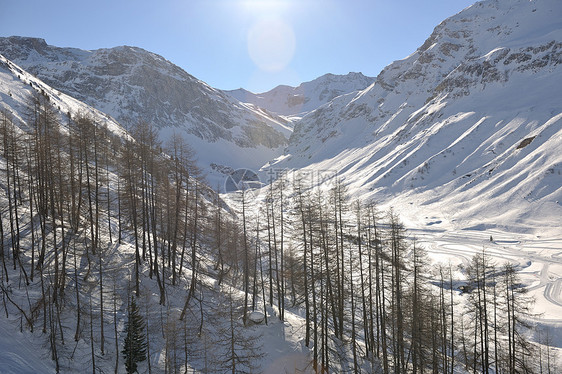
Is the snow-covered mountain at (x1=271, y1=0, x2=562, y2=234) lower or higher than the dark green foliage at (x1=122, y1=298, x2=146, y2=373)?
higher

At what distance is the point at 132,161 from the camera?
2678cm

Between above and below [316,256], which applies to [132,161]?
above

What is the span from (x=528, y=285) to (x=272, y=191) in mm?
42836

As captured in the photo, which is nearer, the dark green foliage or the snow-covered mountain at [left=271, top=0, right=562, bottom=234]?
the dark green foliage

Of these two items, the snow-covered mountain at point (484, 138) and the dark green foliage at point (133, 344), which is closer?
the dark green foliage at point (133, 344)

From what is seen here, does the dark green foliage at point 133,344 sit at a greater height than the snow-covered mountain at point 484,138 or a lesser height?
lesser

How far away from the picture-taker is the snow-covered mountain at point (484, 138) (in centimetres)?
7669

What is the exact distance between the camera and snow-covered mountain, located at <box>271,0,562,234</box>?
7669cm

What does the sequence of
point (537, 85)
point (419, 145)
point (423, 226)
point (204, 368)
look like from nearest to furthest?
point (204, 368), point (423, 226), point (537, 85), point (419, 145)

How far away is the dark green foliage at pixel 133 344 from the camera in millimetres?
17328

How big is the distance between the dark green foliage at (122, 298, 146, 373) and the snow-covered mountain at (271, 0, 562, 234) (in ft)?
253

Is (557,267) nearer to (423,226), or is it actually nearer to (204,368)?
(423,226)

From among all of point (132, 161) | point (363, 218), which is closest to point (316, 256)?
point (363, 218)

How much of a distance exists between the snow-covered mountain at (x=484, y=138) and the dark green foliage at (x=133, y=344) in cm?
7721
